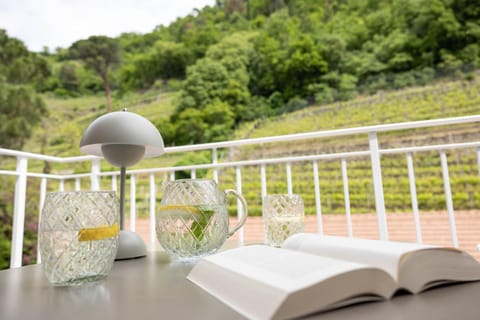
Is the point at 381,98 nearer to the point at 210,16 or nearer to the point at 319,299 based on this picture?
the point at 210,16

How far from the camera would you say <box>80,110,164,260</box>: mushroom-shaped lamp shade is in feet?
1.67

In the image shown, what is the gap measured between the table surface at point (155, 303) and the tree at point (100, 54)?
46.6 feet

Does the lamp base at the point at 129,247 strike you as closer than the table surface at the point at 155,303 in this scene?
No

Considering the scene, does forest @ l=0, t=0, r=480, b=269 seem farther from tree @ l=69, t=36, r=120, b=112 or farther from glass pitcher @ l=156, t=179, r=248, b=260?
glass pitcher @ l=156, t=179, r=248, b=260

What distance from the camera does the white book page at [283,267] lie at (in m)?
0.21

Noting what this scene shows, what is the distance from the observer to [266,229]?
600 millimetres

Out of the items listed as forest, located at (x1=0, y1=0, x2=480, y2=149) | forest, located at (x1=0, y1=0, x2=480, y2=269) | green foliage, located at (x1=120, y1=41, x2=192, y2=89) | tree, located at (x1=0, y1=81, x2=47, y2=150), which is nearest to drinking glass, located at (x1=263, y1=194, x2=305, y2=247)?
tree, located at (x1=0, y1=81, x2=47, y2=150)

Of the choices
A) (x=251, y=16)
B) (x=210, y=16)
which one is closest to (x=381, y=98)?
(x=251, y=16)

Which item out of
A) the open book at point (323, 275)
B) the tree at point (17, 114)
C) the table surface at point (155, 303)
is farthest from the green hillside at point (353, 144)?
the open book at point (323, 275)

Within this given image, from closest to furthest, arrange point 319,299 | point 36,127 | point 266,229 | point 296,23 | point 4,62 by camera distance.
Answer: point 319,299, point 266,229, point 36,127, point 4,62, point 296,23

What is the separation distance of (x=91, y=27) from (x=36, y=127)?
26.3ft

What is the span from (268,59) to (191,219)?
1525cm

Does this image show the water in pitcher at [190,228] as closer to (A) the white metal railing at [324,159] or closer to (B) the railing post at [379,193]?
(A) the white metal railing at [324,159]

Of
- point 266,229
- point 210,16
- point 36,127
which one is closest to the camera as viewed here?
point 266,229
